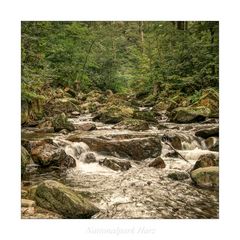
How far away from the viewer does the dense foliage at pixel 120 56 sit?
→ 19.9 feet

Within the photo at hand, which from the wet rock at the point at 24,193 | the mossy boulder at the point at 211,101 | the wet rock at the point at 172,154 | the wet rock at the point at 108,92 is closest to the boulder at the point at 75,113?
the wet rock at the point at 108,92

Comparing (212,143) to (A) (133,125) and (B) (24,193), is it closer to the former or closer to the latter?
(A) (133,125)

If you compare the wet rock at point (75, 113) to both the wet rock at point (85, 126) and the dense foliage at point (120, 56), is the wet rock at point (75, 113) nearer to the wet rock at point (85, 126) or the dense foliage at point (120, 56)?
the wet rock at point (85, 126)

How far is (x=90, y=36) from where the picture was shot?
6.21 meters

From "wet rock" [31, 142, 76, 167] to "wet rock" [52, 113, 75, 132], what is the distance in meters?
0.37

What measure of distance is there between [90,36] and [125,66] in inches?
28.2

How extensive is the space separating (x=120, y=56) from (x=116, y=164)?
172cm

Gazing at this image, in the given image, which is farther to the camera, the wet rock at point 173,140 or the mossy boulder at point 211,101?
the wet rock at point 173,140

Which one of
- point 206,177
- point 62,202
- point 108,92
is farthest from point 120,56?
point 62,202

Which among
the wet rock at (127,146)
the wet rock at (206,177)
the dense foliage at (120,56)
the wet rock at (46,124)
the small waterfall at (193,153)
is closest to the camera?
the wet rock at (206,177)

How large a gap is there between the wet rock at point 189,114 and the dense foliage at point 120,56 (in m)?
0.31
